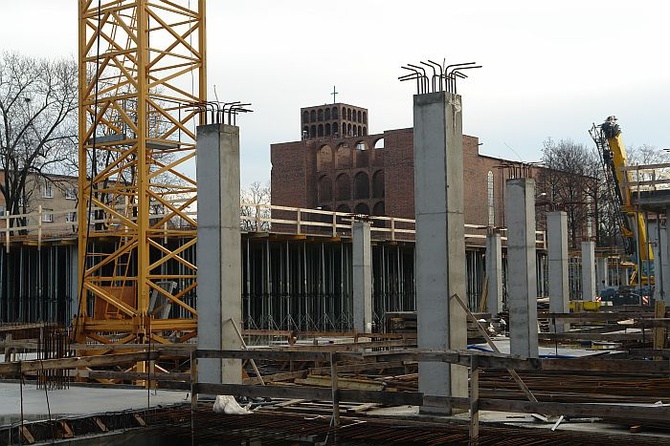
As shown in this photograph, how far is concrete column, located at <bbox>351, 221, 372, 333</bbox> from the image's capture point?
30.1 m

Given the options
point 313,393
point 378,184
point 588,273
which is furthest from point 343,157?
point 313,393

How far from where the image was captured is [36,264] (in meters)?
38.8

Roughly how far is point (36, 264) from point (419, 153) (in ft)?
94.6

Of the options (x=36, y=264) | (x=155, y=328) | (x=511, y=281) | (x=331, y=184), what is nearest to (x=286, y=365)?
(x=155, y=328)

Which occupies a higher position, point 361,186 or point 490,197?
point 361,186

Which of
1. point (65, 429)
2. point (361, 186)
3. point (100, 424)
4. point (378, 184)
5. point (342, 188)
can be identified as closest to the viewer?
point (65, 429)

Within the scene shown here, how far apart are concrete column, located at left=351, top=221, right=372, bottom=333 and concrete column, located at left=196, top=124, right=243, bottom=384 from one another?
49.6 feet

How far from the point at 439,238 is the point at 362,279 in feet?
58.2

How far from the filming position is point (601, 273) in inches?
2403

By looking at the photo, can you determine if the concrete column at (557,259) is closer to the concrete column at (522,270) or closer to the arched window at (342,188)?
the concrete column at (522,270)

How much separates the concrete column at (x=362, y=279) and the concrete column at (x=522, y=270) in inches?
412

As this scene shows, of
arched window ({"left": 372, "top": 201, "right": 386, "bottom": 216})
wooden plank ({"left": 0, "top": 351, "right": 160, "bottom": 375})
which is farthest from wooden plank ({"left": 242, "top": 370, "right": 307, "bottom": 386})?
arched window ({"left": 372, "top": 201, "right": 386, "bottom": 216})

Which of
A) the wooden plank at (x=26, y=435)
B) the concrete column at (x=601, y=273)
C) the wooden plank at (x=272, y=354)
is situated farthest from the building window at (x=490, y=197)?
the wooden plank at (x=26, y=435)

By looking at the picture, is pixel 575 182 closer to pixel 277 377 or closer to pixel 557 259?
pixel 557 259
